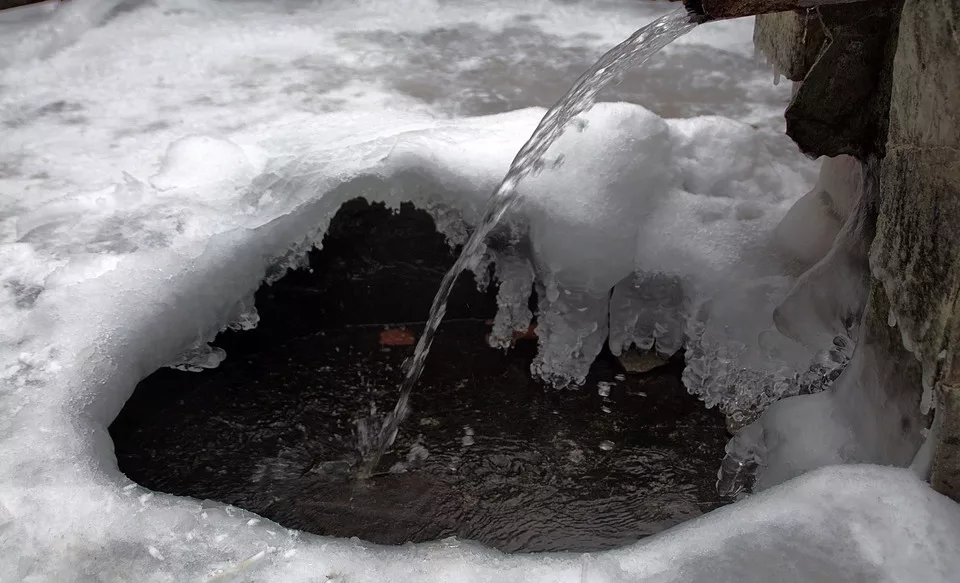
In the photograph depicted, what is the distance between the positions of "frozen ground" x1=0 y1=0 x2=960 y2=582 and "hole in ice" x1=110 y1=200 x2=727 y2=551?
166mm

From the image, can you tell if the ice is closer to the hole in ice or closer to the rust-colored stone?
the hole in ice

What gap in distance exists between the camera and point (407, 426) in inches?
91.7

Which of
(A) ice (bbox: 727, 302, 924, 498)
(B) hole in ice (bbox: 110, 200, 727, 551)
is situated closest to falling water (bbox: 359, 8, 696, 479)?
(B) hole in ice (bbox: 110, 200, 727, 551)

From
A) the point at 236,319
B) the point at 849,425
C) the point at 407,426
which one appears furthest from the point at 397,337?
the point at 849,425

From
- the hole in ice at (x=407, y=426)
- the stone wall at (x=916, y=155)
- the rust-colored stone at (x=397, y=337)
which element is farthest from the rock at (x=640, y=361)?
the stone wall at (x=916, y=155)

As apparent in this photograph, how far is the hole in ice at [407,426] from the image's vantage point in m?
2.05

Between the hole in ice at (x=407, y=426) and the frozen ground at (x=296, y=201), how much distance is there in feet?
0.54

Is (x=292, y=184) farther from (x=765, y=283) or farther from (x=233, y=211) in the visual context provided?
(x=765, y=283)

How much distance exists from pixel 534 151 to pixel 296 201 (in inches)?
27.1

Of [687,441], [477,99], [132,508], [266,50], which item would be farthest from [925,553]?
[266,50]

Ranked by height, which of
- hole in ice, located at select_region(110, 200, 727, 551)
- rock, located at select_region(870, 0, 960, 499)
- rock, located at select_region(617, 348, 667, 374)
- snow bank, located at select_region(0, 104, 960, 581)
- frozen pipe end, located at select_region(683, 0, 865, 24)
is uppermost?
frozen pipe end, located at select_region(683, 0, 865, 24)

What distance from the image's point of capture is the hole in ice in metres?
2.05

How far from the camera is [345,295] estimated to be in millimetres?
2637

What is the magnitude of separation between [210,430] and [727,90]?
2.29 m
